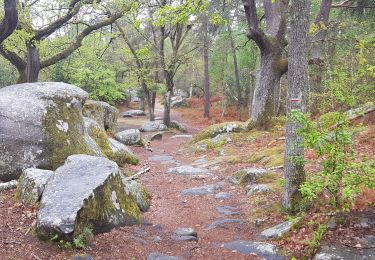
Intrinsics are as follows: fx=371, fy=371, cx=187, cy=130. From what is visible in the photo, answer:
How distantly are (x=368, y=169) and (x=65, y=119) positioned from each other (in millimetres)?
6607

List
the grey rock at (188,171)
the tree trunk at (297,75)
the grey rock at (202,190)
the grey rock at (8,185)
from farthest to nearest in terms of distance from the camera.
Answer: the grey rock at (188,171) < the grey rock at (202,190) < the grey rock at (8,185) < the tree trunk at (297,75)

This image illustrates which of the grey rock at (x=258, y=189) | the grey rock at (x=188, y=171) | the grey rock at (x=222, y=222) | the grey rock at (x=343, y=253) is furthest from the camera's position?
the grey rock at (x=188, y=171)

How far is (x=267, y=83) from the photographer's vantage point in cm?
1440

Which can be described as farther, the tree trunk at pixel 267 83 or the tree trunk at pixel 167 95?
the tree trunk at pixel 167 95

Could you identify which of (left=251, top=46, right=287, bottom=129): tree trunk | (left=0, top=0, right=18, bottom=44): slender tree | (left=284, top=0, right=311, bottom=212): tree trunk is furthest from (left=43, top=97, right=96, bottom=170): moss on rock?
(left=251, top=46, right=287, bottom=129): tree trunk

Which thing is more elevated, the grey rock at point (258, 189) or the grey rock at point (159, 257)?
the grey rock at point (258, 189)

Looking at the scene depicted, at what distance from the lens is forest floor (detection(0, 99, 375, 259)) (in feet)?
16.7

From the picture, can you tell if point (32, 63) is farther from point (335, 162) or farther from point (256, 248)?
point (335, 162)

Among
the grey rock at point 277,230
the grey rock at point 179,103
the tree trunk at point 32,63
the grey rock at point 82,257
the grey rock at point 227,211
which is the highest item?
the tree trunk at point 32,63

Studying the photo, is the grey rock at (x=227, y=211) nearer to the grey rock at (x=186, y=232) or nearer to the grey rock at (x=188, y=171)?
the grey rock at (x=186, y=232)

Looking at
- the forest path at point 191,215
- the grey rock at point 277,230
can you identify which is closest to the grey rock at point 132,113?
the forest path at point 191,215

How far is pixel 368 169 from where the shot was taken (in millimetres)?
4859

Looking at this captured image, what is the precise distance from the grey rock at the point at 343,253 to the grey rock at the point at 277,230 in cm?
99

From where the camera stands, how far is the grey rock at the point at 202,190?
9023mm
